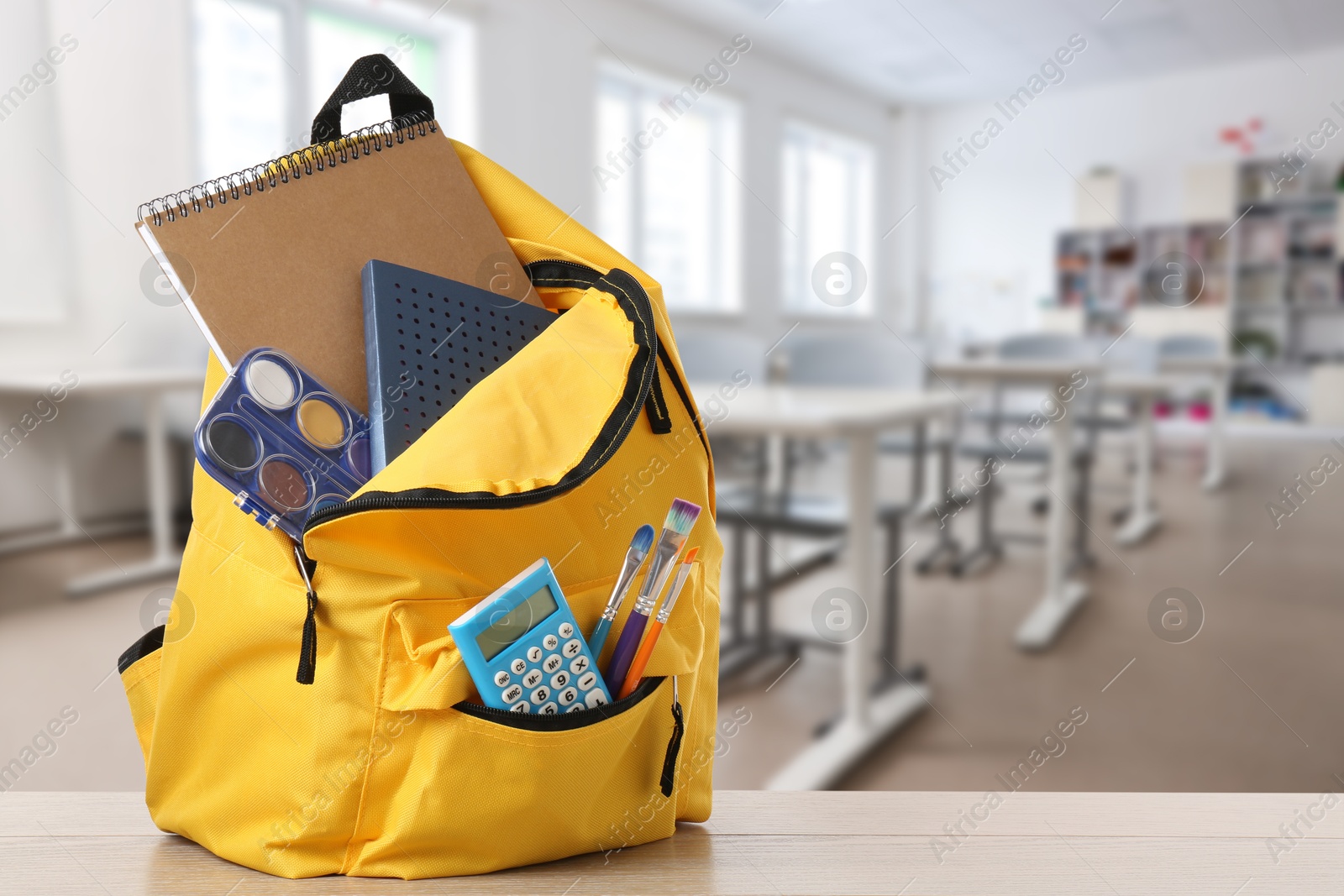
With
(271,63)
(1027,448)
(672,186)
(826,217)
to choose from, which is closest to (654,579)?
(1027,448)

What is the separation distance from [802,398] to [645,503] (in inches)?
49.4

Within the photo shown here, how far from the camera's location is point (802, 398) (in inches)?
68.4

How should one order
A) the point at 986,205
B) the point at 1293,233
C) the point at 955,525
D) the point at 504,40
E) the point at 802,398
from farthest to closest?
the point at 986,205 → the point at 1293,233 → the point at 504,40 → the point at 955,525 → the point at 802,398

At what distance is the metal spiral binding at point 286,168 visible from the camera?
1.62ft

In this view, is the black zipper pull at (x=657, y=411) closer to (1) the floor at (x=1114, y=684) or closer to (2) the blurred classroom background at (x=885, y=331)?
(2) the blurred classroom background at (x=885, y=331)

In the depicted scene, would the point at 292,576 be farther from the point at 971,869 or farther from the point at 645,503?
the point at 971,869

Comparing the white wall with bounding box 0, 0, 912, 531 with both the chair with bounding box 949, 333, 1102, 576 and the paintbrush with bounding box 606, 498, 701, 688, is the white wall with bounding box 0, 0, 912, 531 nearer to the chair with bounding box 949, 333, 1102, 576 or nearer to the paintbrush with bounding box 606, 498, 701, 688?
the chair with bounding box 949, 333, 1102, 576

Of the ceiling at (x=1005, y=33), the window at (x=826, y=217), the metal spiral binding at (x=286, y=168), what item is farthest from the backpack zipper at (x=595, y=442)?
the window at (x=826, y=217)

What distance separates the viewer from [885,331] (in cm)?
787

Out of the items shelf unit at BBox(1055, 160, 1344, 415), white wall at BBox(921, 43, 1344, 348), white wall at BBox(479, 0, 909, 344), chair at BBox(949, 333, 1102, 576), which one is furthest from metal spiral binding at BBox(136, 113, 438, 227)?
shelf unit at BBox(1055, 160, 1344, 415)

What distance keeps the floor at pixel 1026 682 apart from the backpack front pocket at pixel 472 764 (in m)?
0.27

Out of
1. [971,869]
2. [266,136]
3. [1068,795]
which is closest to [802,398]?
[1068,795]

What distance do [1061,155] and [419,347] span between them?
8.52 m

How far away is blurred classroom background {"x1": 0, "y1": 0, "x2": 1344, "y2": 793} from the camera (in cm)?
188
